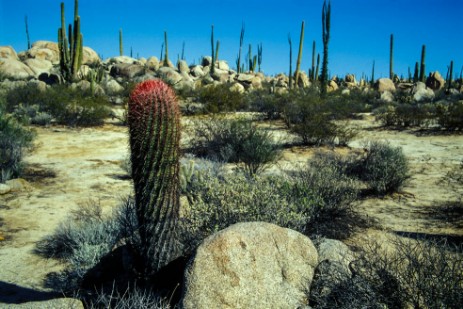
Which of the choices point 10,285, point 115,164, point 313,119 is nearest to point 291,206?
point 10,285

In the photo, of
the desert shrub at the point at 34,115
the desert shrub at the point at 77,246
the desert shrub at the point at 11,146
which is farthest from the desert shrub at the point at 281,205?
the desert shrub at the point at 34,115

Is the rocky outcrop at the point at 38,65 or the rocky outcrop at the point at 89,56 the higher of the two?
the rocky outcrop at the point at 89,56

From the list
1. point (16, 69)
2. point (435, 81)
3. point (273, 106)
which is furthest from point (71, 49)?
point (435, 81)

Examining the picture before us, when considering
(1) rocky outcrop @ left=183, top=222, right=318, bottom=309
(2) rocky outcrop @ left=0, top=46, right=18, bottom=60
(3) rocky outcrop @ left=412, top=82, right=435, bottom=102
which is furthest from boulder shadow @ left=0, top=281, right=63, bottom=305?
(2) rocky outcrop @ left=0, top=46, right=18, bottom=60

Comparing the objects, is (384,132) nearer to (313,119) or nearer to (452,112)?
(452,112)

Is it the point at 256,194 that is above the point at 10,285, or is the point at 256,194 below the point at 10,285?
above

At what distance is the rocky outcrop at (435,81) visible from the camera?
4089cm

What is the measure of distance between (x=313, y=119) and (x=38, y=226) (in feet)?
27.9

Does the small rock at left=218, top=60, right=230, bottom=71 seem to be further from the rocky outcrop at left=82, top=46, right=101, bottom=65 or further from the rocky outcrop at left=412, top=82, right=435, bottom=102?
the rocky outcrop at left=412, top=82, right=435, bottom=102

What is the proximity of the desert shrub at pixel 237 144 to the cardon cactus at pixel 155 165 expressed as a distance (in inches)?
187

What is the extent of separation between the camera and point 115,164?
9.94 metres

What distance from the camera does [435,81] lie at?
41156mm

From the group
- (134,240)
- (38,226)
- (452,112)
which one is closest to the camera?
(134,240)

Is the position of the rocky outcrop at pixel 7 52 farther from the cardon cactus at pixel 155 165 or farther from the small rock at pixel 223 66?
the cardon cactus at pixel 155 165
